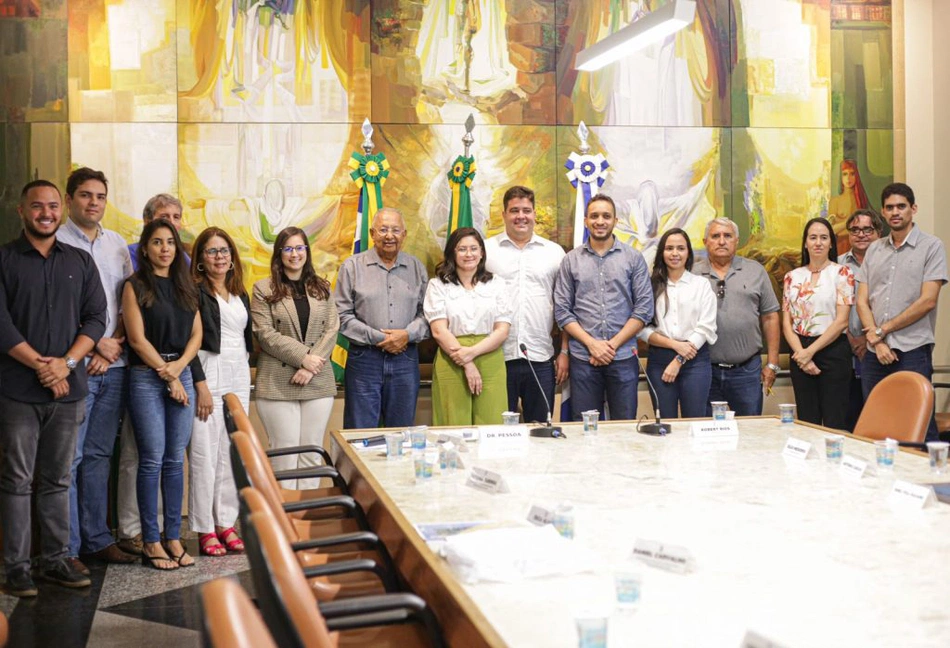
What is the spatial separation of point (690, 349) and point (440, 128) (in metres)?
2.20

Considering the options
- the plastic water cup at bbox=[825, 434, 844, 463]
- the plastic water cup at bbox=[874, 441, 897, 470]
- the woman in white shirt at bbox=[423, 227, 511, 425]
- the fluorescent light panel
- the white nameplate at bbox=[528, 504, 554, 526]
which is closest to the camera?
the white nameplate at bbox=[528, 504, 554, 526]

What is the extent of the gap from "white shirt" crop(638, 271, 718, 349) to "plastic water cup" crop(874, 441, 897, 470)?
8.18ft

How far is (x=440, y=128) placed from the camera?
6.27 meters

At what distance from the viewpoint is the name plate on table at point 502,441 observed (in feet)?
11.0

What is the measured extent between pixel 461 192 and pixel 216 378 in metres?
2.05

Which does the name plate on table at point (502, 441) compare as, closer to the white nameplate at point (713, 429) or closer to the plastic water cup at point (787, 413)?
the white nameplate at point (713, 429)

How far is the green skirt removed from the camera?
17.0 feet

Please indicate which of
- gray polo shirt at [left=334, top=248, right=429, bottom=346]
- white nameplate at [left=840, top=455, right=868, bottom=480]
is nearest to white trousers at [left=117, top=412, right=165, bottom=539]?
gray polo shirt at [left=334, top=248, right=429, bottom=346]

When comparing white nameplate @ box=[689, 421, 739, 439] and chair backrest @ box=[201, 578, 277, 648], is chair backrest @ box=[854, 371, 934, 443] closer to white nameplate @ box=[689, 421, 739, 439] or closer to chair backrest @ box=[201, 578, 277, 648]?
white nameplate @ box=[689, 421, 739, 439]

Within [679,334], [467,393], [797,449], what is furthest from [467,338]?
[797,449]

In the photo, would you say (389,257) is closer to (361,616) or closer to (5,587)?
(5,587)

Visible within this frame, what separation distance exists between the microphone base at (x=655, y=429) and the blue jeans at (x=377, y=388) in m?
1.79

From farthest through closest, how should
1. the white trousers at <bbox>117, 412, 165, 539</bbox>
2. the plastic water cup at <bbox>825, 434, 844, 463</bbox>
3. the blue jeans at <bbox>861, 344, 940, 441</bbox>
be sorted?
1. the blue jeans at <bbox>861, 344, 940, 441</bbox>
2. the white trousers at <bbox>117, 412, 165, 539</bbox>
3. the plastic water cup at <bbox>825, 434, 844, 463</bbox>

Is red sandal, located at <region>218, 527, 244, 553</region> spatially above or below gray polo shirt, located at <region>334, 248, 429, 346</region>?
Result: below
